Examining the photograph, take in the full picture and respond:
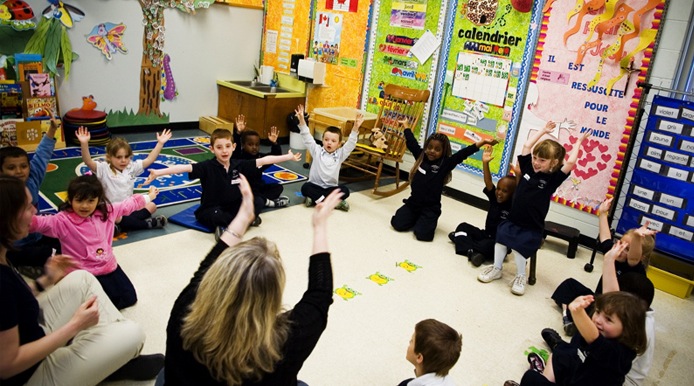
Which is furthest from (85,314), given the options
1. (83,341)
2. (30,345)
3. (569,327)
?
(569,327)

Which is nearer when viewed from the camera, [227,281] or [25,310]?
[227,281]

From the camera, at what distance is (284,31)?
6.59 meters

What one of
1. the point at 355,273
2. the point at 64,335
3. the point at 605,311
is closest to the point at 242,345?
the point at 64,335

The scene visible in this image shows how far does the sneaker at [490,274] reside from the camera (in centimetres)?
350

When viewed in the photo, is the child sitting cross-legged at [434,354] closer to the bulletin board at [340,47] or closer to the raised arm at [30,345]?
the raised arm at [30,345]

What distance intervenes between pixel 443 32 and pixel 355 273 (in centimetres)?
284

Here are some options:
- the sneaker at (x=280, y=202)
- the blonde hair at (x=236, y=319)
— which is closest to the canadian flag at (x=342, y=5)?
the sneaker at (x=280, y=202)

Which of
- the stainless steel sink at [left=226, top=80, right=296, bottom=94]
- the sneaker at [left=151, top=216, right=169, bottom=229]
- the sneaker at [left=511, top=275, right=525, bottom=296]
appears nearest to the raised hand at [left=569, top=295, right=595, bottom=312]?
the sneaker at [left=511, top=275, right=525, bottom=296]

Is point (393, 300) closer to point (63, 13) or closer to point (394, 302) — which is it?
point (394, 302)

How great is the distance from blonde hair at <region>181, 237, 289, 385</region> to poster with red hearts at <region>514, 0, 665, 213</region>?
3690mm

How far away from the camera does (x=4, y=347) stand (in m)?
1.42

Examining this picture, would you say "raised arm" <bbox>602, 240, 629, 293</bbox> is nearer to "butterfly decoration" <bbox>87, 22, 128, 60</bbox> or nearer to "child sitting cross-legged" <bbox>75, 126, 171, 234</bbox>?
"child sitting cross-legged" <bbox>75, 126, 171, 234</bbox>

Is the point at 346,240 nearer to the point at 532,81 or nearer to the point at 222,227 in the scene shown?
the point at 222,227

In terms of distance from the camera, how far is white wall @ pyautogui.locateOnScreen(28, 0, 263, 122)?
539 centimetres
